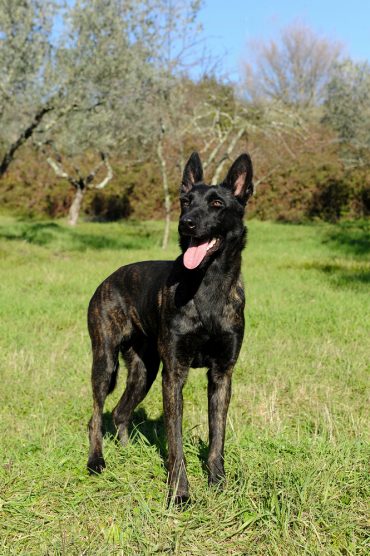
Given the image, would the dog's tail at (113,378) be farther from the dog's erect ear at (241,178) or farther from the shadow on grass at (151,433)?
the dog's erect ear at (241,178)

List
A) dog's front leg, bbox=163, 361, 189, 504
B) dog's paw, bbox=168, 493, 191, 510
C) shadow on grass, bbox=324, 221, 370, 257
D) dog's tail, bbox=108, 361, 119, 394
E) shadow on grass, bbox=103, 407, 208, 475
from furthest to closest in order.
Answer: shadow on grass, bbox=324, 221, 370, 257, dog's tail, bbox=108, 361, 119, 394, shadow on grass, bbox=103, 407, 208, 475, dog's front leg, bbox=163, 361, 189, 504, dog's paw, bbox=168, 493, 191, 510

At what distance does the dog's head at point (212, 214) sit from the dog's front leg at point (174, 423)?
0.79 metres

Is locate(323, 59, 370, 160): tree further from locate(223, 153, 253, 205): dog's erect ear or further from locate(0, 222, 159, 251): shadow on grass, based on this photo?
locate(223, 153, 253, 205): dog's erect ear

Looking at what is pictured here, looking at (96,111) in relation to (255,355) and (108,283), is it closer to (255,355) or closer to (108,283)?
(255,355)

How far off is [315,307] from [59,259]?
31.9 feet

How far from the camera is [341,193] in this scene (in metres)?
33.2

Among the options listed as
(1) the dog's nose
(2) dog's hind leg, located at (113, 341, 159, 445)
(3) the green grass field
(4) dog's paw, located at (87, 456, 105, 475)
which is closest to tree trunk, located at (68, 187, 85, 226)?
(3) the green grass field

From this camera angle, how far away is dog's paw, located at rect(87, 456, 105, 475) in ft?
14.0

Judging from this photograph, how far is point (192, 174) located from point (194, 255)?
2.61 feet

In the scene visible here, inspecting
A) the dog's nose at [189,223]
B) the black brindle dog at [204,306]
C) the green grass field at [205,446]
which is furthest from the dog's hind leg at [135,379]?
the dog's nose at [189,223]

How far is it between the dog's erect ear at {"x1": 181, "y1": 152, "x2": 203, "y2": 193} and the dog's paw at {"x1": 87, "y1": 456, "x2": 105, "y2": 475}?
2147 millimetres

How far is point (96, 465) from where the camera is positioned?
4336mm

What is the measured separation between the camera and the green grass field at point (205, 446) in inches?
136

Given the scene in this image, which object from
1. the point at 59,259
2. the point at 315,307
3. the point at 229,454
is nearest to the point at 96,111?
the point at 59,259
